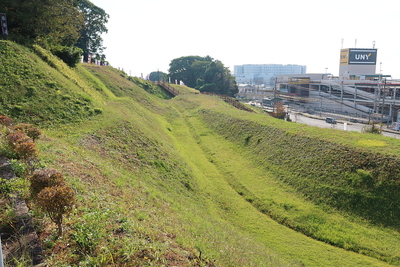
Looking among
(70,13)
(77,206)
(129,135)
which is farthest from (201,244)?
(70,13)

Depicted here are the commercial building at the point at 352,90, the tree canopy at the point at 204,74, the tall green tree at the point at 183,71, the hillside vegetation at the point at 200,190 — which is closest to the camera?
the hillside vegetation at the point at 200,190

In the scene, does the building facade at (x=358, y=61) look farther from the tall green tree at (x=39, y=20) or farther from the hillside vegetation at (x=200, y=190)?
the tall green tree at (x=39, y=20)

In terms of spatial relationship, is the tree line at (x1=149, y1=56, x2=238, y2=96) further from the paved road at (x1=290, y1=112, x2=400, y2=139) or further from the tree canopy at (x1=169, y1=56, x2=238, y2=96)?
the paved road at (x1=290, y1=112, x2=400, y2=139)

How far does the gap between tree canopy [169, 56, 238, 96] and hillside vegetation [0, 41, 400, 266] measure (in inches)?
1992

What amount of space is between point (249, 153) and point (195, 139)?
6.74 m

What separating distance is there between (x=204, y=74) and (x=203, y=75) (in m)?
1.52

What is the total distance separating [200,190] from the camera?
15.2 m

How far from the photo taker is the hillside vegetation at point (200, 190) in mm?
6188

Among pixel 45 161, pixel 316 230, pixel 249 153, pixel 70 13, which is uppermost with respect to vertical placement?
pixel 70 13

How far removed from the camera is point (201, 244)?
7.88 metres

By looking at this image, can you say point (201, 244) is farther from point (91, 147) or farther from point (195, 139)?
point (195, 139)

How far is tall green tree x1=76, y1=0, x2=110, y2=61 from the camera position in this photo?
158ft

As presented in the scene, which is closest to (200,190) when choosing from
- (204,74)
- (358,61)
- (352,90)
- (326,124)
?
(326,124)

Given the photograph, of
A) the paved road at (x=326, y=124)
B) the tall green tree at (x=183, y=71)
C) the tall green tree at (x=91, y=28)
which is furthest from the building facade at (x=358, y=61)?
the tall green tree at (x=91, y=28)
